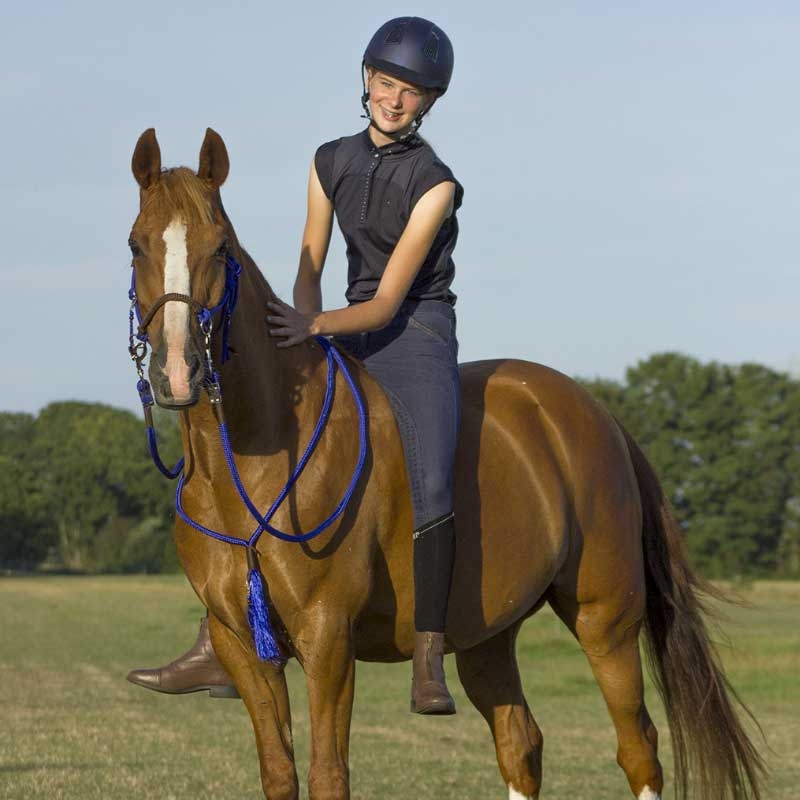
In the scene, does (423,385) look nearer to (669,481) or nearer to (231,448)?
(231,448)

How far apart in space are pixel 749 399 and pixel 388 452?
78.2m

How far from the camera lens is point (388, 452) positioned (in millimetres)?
5570

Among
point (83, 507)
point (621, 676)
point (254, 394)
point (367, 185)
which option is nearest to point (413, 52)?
point (367, 185)

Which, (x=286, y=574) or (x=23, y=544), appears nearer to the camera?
(x=286, y=574)

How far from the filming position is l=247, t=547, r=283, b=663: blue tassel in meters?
5.08

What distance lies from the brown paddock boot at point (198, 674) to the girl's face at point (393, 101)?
7.06ft

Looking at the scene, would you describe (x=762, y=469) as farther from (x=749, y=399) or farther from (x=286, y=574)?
(x=286, y=574)

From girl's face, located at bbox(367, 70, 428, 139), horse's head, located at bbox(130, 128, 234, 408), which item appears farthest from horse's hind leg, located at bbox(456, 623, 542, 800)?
horse's head, located at bbox(130, 128, 234, 408)

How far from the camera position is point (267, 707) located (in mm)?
5441

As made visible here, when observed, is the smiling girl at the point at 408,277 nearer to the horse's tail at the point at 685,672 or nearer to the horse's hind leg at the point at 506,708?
the horse's hind leg at the point at 506,708

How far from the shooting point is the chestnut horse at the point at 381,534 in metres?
4.94

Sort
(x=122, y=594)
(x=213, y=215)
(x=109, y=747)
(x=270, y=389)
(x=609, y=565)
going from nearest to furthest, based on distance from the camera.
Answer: (x=213, y=215) < (x=270, y=389) < (x=609, y=565) < (x=109, y=747) < (x=122, y=594)

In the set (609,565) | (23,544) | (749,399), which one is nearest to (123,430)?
(23,544)

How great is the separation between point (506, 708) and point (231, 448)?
2.51m
